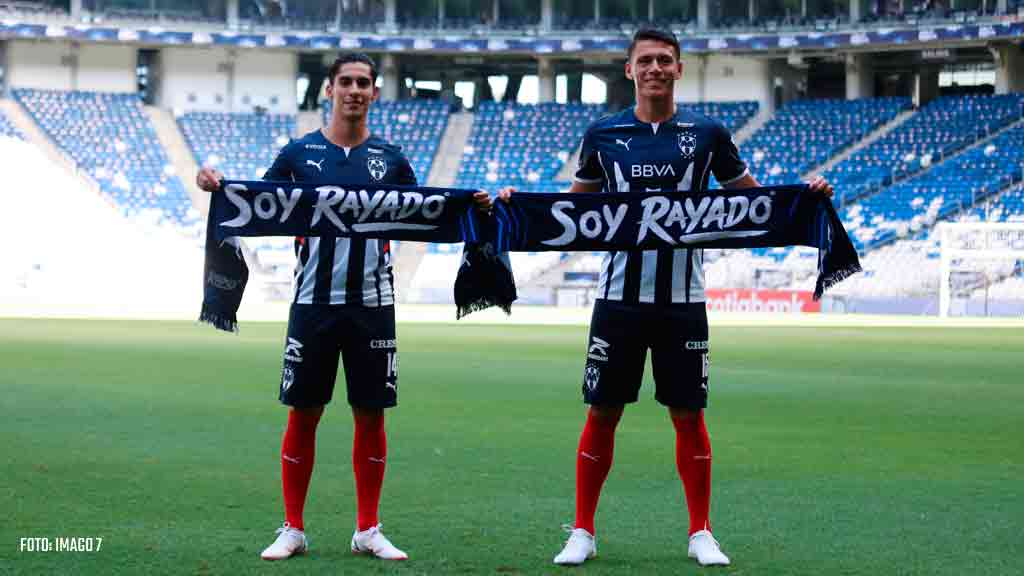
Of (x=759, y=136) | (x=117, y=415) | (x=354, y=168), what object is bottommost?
(x=117, y=415)

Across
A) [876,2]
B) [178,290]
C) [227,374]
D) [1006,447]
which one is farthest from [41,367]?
[876,2]

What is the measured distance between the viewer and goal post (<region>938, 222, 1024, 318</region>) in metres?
37.6

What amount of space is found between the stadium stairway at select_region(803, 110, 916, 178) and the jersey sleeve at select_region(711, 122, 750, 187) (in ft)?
143

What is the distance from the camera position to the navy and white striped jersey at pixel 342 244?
233 inches

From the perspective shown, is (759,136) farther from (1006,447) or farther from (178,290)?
(1006,447)

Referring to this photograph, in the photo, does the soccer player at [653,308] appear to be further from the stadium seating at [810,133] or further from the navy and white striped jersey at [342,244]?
the stadium seating at [810,133]

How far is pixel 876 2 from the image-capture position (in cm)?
5375

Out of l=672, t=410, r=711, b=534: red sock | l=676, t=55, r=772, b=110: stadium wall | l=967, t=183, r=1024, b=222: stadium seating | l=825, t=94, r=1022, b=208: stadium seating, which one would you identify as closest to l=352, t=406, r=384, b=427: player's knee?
l=672, t=410, r=711, b=534: red sock

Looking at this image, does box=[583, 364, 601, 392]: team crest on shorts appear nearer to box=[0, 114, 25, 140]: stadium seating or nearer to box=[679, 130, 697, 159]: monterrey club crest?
box=[679, 130, 697, 159]: monterrey club crest

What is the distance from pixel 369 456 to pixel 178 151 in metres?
49.3

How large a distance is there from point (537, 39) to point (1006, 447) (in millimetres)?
47349

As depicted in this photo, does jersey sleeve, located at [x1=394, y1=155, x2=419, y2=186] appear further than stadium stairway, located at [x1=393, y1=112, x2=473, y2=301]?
No

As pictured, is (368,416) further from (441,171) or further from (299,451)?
(441,171)

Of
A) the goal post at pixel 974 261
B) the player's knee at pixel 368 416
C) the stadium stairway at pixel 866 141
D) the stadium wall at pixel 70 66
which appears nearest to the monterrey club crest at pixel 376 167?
the player's knee at pixel 368 416
